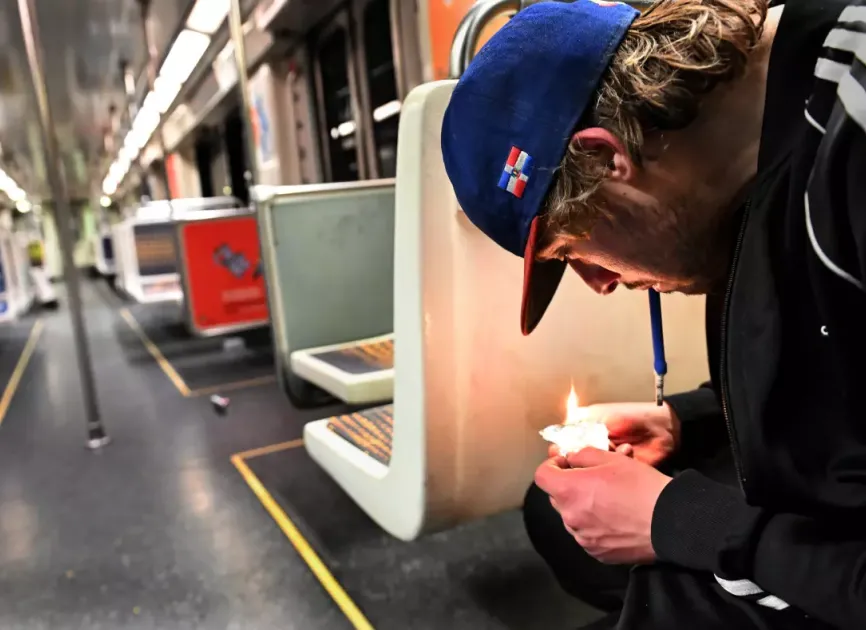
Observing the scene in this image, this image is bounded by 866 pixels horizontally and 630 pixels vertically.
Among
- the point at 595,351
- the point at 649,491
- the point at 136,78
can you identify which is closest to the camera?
the point at 649,491

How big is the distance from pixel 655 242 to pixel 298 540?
4.80 ft

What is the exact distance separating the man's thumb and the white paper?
0.09 ft

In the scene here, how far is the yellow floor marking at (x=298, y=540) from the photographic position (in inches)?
60.0

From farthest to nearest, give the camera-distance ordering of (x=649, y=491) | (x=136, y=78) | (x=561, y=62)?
1. (x=136, y=78)
2. (x=649, y=491)
3. (x=561, y=62)

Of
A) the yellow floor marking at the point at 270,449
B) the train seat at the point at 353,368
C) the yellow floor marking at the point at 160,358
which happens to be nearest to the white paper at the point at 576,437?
the train seat at the point at 353,368

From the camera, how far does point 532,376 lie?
51.5 inches

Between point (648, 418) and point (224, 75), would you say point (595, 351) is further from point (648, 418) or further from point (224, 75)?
point (224, 75)

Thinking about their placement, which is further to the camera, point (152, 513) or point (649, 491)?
point (152, 513)

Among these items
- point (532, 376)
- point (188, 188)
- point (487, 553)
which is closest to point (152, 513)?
point (487, 553)

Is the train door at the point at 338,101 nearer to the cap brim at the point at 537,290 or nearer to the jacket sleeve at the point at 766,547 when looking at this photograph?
the cap brim at the point at 537,290

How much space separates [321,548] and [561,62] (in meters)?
1.48

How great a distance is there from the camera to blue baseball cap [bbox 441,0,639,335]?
0.72 m

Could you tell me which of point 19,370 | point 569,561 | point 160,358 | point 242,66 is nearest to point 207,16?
point 242,66

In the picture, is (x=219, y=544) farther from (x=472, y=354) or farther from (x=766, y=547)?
(x=766, y=547)
